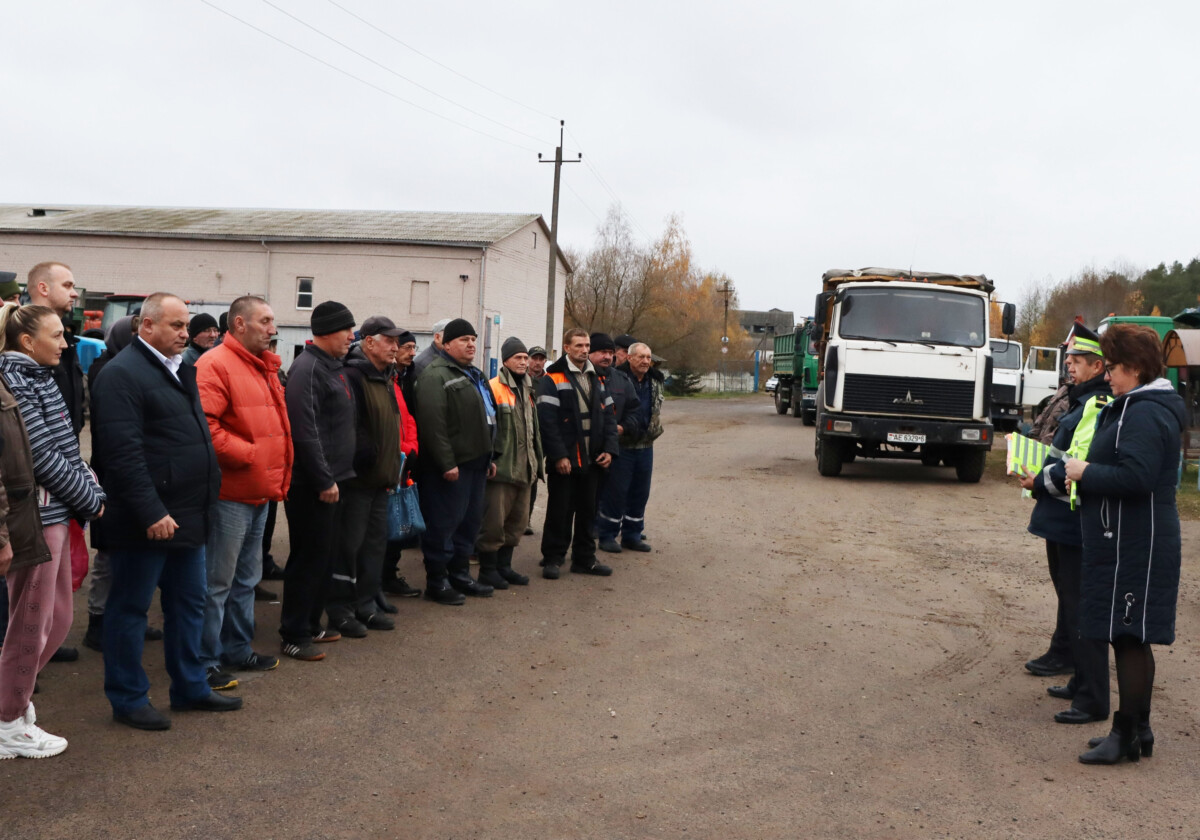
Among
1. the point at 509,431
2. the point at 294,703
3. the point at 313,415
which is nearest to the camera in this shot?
the point at 294,703

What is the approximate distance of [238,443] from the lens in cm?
521

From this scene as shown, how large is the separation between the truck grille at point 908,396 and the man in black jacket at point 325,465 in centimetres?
1108

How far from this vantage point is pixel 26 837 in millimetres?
3621

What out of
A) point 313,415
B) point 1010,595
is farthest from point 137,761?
point 1010,595

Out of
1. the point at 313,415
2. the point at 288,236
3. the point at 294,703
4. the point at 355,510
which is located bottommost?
the point at 294,703

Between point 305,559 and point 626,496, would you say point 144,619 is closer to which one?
point 305,559

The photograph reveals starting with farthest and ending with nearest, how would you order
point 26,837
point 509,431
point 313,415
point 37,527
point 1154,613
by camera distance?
1. point 509,431
2. point 313,415
3. point 1154,613
4. point 37,527
5. point 26,837

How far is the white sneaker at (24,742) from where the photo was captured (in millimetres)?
4352

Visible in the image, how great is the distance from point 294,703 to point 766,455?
15.7 m

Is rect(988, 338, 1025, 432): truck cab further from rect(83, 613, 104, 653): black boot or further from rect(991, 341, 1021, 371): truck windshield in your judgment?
rect(83, 613, 104, 653): black boot

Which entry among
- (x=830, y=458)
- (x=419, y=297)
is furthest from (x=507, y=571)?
(x=419, y=297)

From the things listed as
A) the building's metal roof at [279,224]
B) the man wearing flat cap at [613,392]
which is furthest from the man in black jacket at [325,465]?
the building's metal roof at [279,224]

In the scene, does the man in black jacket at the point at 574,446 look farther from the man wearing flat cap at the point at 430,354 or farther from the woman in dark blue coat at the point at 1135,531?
the woman in dark blue coat at the point at 1135,531

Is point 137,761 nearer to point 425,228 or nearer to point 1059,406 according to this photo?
point 1059,406
